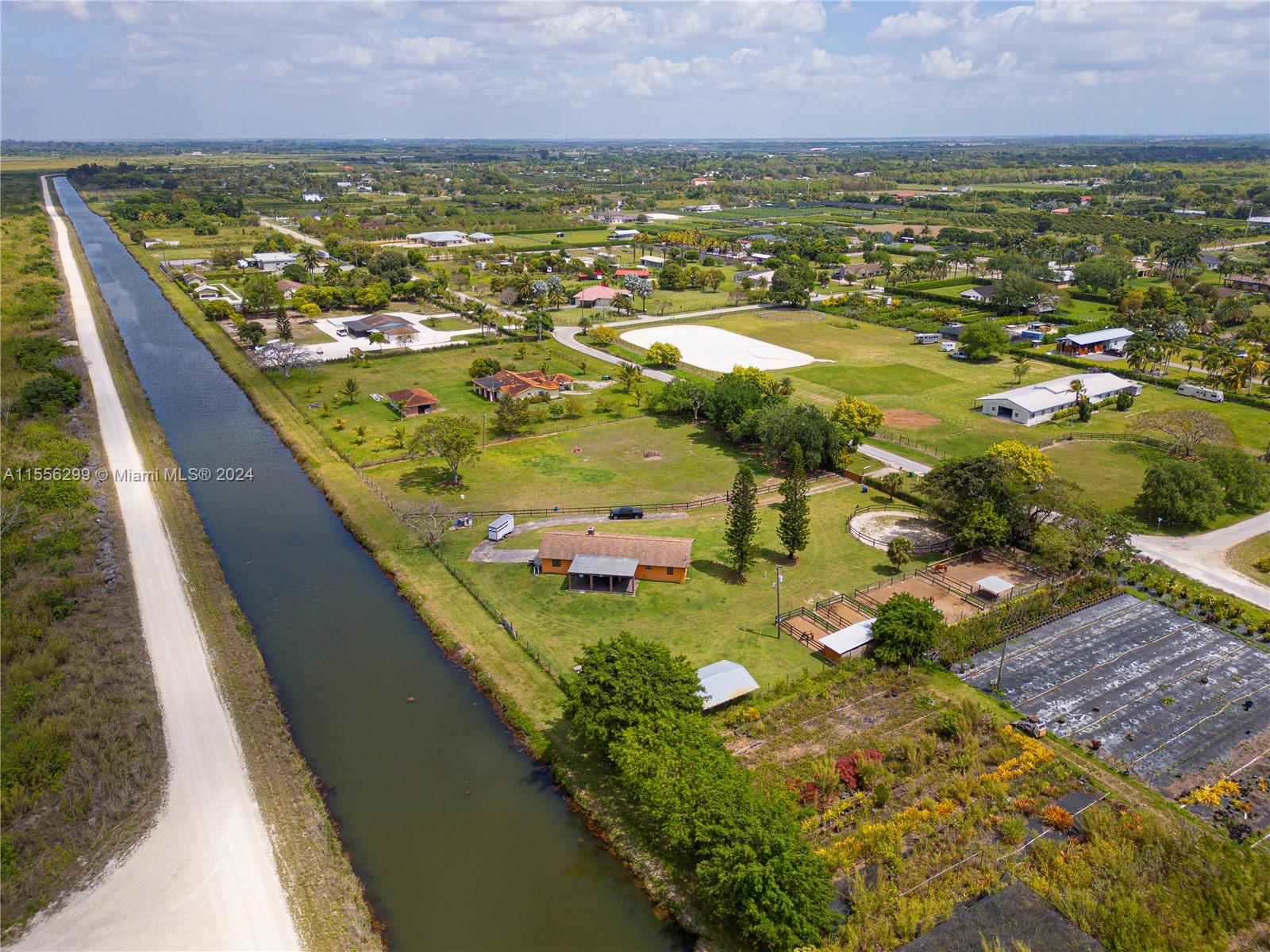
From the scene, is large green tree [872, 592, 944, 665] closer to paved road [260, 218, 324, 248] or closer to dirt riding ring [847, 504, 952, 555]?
dirt riding ring [847, 504, 952, 555]

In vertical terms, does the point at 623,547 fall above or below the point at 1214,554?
above

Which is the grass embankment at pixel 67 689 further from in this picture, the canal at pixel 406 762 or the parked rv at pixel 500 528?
the parked rv at pixel 500 528

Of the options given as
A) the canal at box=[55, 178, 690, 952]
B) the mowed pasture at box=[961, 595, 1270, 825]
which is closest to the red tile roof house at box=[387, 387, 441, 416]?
the canal at box=[55, 178, 690, 952]

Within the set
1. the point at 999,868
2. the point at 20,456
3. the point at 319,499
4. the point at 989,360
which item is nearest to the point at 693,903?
the point at 999,868

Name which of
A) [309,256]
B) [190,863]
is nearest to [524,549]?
[190,863]

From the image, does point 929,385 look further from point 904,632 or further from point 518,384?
point 904,632

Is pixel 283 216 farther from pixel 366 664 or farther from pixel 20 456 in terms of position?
pixel 366 664

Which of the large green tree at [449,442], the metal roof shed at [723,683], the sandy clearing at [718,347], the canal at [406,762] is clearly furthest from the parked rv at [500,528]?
the sandy clearing at [718,347]
